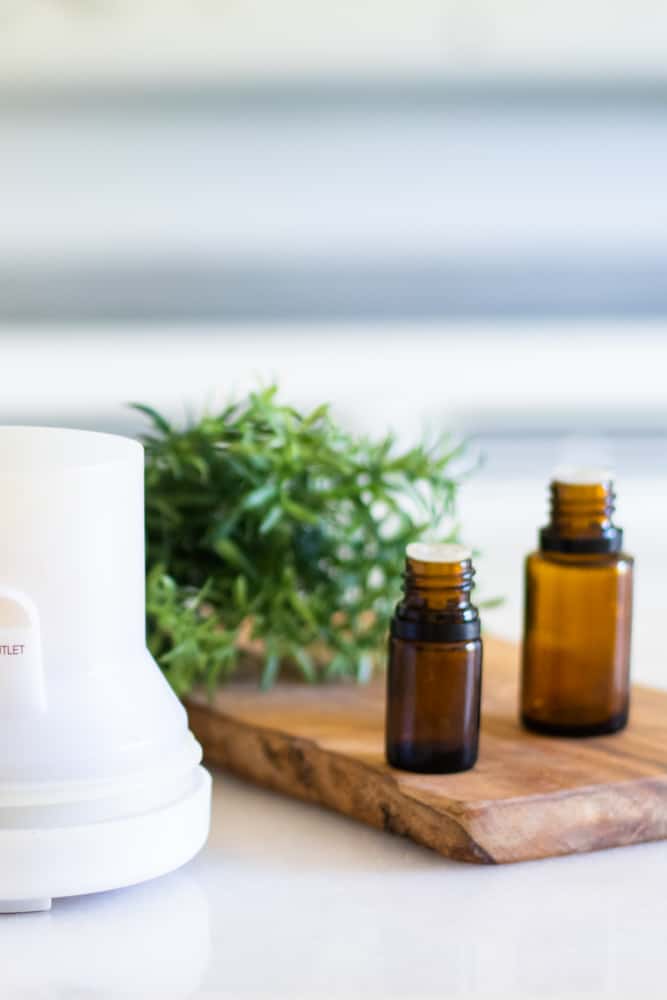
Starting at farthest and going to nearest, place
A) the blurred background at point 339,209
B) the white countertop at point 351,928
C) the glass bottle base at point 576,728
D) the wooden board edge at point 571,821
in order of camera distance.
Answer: the blurred background at point 339,209
the glass bottle base at point 576,728
the wooden board edge at point 571,821
the white countertop at point 351,928

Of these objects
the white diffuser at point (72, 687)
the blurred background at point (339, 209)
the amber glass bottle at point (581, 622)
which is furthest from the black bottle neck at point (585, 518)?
the blurred background at point (339, 209)

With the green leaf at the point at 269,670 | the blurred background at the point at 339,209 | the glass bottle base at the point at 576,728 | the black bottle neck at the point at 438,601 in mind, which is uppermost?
the blurred background at the point at 339,209

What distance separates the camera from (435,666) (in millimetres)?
738

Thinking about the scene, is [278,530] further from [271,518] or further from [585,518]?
[585,518]

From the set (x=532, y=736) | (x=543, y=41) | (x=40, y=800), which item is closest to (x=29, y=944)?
(x=40, y=800)

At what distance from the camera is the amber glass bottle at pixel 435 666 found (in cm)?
73

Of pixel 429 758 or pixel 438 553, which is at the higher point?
pixel 438 553

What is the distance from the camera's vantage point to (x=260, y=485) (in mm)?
901

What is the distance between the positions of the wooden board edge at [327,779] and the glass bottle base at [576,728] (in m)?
0.14

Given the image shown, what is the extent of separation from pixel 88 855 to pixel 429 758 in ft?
0.67

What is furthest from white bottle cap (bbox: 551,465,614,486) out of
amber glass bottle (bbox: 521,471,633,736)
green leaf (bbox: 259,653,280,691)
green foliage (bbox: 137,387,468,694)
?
green leaf (bbox: 259,653,280,691)

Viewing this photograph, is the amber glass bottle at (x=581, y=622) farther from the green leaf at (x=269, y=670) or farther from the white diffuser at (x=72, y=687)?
the white diffuser at (x=72, y=687)

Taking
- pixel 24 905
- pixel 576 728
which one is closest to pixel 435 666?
pixel 576 728

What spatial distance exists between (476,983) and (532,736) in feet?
0.85
